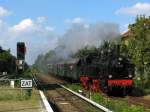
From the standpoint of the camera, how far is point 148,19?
157 feet

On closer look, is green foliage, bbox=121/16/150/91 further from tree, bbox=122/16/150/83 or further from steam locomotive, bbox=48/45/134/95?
steam locomotive, bbox=48/45/134/95

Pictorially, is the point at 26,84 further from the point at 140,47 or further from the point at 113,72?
the point at 140,47

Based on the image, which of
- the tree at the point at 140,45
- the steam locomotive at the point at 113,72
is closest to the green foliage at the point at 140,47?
the tree at the point at 140,45

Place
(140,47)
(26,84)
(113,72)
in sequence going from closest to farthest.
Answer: (26,84)
(113,72)
(140,47)

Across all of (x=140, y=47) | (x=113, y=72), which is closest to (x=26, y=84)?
(x=113, y=72)

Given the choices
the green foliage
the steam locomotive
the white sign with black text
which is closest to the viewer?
the white sign with black text

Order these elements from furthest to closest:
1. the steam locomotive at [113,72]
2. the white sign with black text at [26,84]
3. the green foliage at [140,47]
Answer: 1. the green foliage at [140,47]
2. the steam locomotive at [113,72]
3. the white sign with black text at [26,84]

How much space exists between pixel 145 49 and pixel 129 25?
504cm

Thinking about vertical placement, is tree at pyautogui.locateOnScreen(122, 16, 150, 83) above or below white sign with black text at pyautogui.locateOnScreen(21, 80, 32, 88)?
above

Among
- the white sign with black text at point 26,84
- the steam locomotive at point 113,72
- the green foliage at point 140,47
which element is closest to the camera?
the white sign with black text at point 26,84

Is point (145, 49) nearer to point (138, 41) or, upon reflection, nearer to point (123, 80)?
point (138, 41)

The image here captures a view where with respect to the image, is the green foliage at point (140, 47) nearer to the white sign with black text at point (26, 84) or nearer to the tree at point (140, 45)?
the tree at point (140, 45)

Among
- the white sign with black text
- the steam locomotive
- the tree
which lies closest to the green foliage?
the tree

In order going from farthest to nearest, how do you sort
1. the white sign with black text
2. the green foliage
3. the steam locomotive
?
1. the green foliage
2. the steam locomotive
3. the white sign with black text
